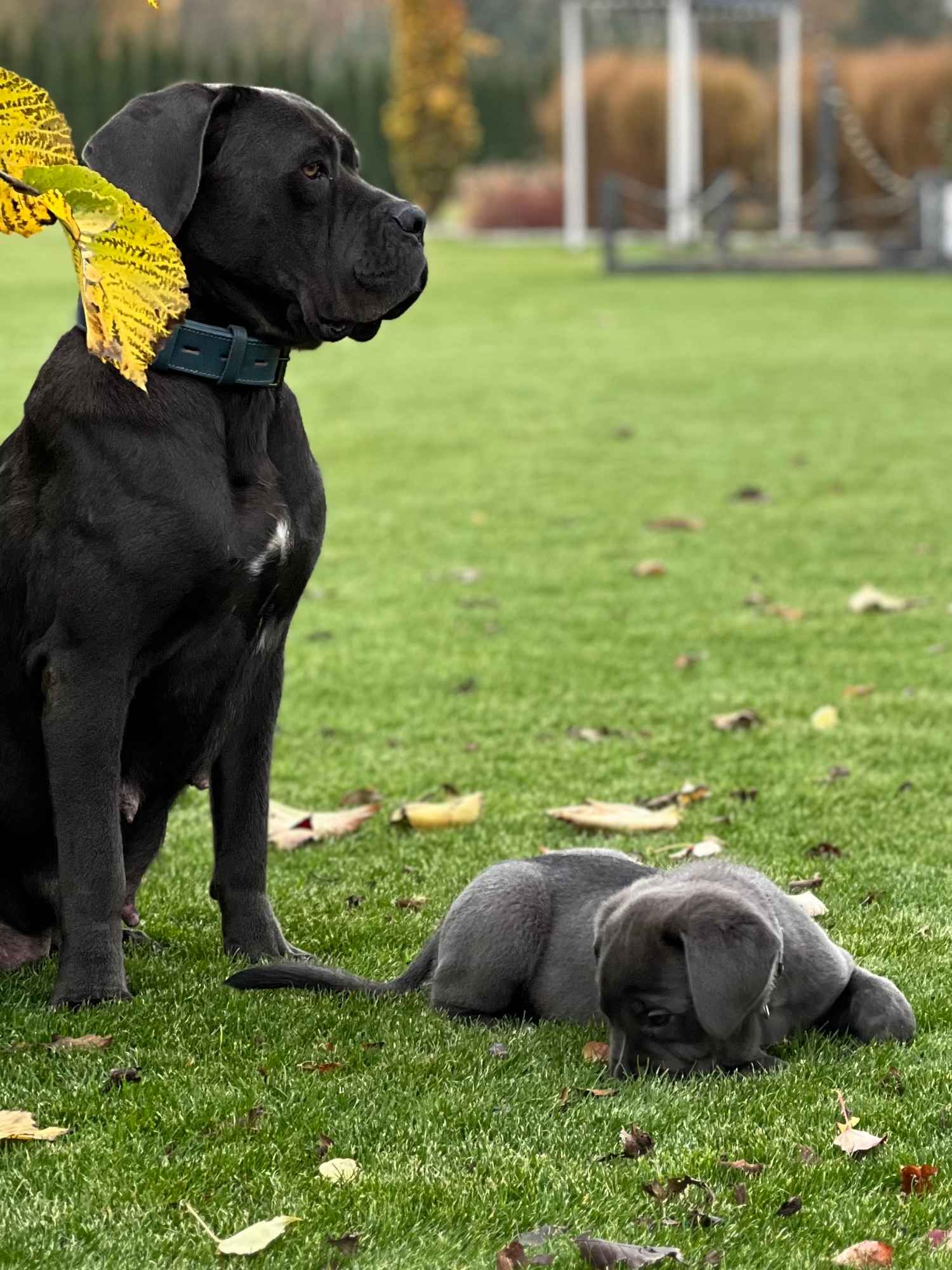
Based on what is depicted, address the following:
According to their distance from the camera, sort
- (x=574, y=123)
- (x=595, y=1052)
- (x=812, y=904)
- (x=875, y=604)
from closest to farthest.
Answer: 1. (x=595, y=1052)
2. (x=812, y=904)
3. (x=875, y=604)
4. (x=574, y=123)

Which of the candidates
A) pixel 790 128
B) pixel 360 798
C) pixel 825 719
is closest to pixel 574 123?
pixel 790 128

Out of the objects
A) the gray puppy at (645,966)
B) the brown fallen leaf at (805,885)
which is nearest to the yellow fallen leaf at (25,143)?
the gray puppy at (645,966)

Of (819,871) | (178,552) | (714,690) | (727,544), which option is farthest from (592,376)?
(178,552)

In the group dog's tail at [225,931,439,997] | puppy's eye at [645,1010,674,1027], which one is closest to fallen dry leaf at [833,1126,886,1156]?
puppy's eye at [645,1010,674,1027]

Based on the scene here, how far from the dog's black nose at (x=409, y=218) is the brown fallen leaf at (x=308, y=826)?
7.09ft

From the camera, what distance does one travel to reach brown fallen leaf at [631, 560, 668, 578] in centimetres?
997

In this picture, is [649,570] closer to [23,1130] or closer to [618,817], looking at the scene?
[618,817]

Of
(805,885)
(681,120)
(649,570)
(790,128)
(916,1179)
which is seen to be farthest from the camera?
(790,128)

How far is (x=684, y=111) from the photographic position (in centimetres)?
3525

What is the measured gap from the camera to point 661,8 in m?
37.9

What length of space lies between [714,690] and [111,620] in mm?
3942

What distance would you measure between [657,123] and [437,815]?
39.5 m

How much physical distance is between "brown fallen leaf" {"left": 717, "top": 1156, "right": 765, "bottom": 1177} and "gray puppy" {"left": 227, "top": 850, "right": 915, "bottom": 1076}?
335 millimetres

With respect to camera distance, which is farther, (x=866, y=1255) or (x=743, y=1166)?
(x=743, y=1166)
